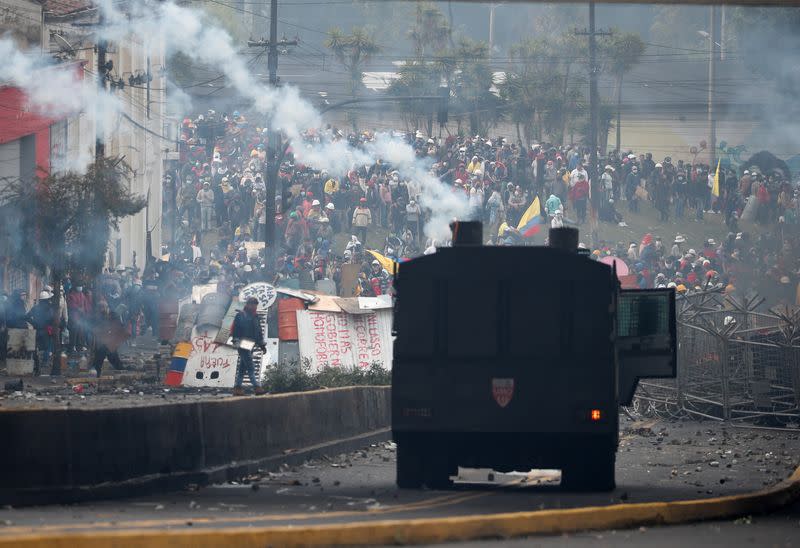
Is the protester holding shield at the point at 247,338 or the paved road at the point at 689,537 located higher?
the protester holding shield at the point at 247,338

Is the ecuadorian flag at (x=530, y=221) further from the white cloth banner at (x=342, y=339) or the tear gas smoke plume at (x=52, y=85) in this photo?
the tear gas smoke plume at (x=52, y=85)

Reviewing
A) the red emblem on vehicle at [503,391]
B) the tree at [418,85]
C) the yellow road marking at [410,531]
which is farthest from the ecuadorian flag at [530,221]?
the yellow road marking at [410,531]

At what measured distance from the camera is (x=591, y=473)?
46.9ft

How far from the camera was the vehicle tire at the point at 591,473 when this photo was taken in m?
14.2

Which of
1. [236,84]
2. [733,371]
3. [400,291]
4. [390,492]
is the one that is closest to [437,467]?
[390,492]

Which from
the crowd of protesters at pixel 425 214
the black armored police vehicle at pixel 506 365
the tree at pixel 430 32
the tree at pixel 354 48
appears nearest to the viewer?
the black armored police vehicle at pixel 506 365

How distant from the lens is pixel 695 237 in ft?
159

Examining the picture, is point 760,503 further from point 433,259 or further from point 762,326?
point 762,326

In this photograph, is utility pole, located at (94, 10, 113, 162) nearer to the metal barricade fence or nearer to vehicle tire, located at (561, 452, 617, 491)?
the metal barricade fence

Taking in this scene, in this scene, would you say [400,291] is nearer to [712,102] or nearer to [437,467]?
[437,467]

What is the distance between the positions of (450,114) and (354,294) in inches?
1081

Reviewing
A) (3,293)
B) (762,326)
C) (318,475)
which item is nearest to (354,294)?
(3,293)

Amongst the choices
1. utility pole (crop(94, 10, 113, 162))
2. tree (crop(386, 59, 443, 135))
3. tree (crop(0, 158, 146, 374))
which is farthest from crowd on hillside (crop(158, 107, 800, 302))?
tree (crop(386, 59, 443, 135))

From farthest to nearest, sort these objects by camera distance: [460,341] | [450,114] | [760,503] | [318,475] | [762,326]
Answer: [450,114], [762,326], [318,475], [460,341], [760,503]
